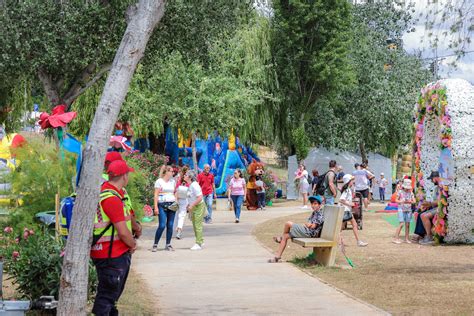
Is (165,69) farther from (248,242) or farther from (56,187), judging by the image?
(56,187)

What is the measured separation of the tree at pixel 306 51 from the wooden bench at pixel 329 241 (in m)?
26.4

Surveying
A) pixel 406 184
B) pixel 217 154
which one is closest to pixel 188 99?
→ pixel 217 154

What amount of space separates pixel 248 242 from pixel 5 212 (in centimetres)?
657

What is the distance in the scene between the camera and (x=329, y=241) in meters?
14.0

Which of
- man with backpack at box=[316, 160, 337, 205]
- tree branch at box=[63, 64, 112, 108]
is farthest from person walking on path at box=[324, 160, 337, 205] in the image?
tree branch at box=[63, 64, 112, 108]

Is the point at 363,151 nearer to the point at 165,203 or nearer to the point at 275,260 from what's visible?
the point at 165,203

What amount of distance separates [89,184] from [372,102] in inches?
1460

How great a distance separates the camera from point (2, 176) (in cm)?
1406

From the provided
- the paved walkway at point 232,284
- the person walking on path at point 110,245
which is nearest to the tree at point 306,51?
the paved walkway at point 232,284

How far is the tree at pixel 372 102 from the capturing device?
141 feet

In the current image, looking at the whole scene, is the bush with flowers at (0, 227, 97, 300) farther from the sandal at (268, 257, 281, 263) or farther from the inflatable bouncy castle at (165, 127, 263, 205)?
the inflatable bouncy castle at (165, 127, 263, 205)

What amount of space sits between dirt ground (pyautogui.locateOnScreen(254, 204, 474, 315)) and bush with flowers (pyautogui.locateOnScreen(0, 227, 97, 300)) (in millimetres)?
3689

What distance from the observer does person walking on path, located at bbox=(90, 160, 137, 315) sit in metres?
7.59

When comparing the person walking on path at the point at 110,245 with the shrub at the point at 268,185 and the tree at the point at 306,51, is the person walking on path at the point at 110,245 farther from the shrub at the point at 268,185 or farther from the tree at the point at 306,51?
the tree at the point at 306,51
